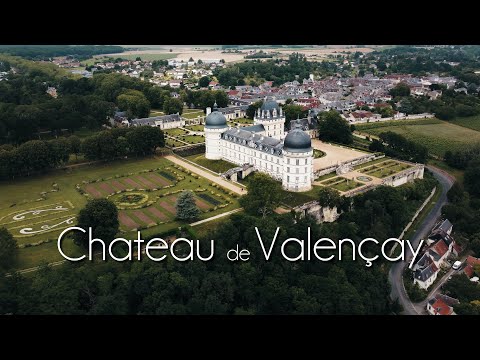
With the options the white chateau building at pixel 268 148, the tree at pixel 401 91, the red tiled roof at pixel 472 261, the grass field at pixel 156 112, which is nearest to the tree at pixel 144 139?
the white chateau building at pixel 268 148

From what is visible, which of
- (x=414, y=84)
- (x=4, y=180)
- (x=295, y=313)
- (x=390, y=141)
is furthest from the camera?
(x=414, y=84)

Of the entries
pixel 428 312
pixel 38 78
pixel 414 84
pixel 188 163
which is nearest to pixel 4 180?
pixel 188 163

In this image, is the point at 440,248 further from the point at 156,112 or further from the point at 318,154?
the point at 156,112

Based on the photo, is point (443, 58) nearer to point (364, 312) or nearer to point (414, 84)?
point (414, 84)

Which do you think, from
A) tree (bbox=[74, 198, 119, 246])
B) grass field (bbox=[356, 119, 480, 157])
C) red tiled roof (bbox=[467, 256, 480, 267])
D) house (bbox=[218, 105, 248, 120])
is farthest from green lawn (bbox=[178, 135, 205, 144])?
red tiled roof (bbox=[467, 256, 480, 267])

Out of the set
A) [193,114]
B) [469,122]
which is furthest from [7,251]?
[469,122]
